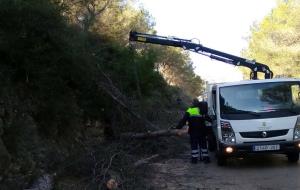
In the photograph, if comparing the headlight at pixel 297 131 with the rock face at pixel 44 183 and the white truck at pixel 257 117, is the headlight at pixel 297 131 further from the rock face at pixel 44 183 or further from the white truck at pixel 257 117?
the rock face at pixel 44 183

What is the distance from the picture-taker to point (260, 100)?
12.6 metres

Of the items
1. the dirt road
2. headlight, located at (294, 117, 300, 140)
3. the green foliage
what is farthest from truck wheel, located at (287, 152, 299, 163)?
the green foliage

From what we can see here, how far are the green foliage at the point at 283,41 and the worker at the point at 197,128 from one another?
27480 millimetres

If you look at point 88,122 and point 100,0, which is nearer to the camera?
point 88,122

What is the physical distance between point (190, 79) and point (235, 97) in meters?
76.8

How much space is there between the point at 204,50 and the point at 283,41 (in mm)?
23347

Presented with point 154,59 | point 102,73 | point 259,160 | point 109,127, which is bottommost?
point 259,160

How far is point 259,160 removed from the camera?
13.9 metres

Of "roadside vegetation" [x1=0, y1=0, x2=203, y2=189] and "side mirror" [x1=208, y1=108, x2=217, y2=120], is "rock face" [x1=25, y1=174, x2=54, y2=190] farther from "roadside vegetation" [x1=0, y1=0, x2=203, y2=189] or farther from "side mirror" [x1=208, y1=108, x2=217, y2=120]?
"side mirror" [x1=208, y1=108, x2=217, y2=120]

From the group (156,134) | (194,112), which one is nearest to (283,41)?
(156,134)

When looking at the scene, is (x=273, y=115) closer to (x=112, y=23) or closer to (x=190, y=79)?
(x=112, y=23)

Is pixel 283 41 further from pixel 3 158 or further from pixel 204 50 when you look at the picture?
pixel 3 158

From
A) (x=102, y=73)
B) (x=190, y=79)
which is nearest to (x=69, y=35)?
(x=102, y=73)

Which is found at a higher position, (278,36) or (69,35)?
(278,36)
